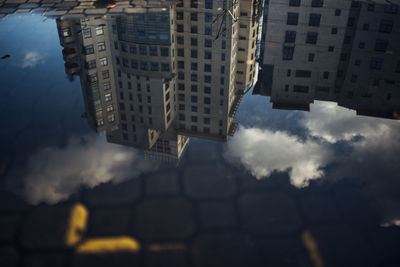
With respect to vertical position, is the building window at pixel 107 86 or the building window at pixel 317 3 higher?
the building window at pixel 317 3

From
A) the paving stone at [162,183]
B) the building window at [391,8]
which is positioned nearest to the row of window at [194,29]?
the building window at [391,8]

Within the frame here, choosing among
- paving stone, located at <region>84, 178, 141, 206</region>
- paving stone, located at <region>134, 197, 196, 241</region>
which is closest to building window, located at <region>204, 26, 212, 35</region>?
paving stone, located at <region>84, 178, 141, 206</region>

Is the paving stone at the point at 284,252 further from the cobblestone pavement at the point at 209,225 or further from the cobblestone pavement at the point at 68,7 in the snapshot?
the cobblestone pavement at the point at 68,7

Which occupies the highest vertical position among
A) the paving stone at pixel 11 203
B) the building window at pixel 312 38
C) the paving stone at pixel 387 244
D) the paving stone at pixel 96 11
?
the paving stone at pixel 96 11

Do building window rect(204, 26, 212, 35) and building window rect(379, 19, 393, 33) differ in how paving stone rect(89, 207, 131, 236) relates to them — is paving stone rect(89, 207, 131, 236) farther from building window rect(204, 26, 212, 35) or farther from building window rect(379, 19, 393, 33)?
building window rect(379, 19, 393, 33)

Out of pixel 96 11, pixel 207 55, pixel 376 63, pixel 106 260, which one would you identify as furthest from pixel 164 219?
pixel 96 11

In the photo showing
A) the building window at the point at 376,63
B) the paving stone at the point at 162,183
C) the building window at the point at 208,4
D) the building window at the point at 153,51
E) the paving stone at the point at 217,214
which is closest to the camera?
the paving stone at the point at 217,214

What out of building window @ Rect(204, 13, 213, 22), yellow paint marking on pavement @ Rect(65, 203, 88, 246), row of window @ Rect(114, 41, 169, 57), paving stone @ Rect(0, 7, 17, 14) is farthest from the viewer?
paving stone @ Rect(0, 7, 17, 14)

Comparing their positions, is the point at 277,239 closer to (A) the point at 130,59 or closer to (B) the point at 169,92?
(B) the point at 169,92
